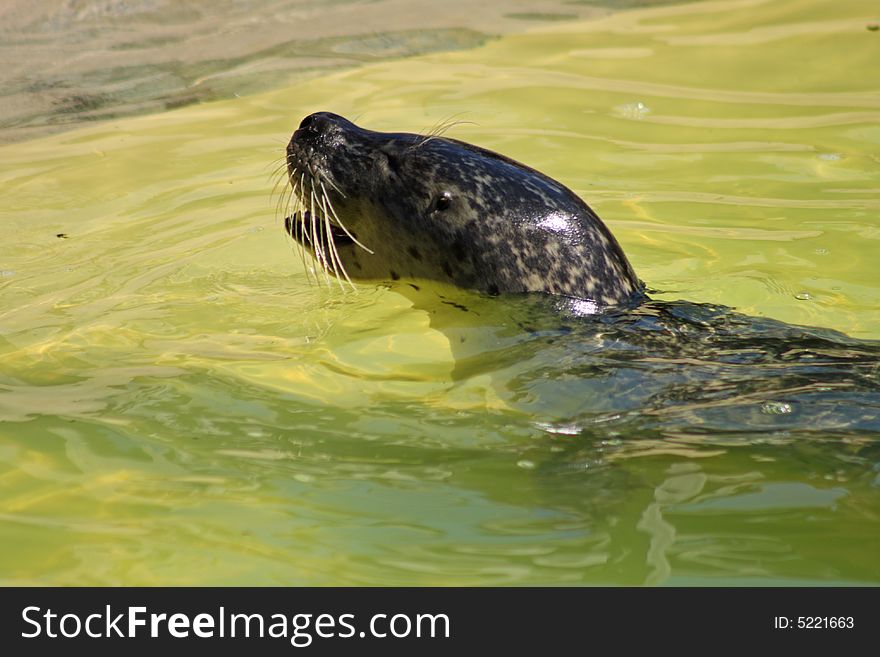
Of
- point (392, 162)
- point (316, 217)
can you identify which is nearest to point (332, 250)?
point (316, 217)

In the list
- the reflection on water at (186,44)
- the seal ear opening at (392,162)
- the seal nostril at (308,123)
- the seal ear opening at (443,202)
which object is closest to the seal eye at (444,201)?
the seal ear opening at (443,202)

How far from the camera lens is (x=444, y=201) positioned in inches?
165

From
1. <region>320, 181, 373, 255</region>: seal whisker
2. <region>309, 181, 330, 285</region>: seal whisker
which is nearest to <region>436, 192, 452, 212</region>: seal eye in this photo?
<region>320, 181, 373, 255</region>: seal whisker

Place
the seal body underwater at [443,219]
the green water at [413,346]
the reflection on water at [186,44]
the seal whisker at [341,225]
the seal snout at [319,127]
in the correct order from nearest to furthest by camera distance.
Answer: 1. the green water at [413,346]
2. the seal body underwater at [443,219]
3. the seal whisker at [341,225]
4. the seal snout at [319,127]
5. the reflection on water at [186,44]

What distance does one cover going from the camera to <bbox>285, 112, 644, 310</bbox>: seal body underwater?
163 inches

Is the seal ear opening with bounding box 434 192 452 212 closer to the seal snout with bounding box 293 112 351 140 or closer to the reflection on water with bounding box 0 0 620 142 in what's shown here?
the seal snout with bounding box 293 112 351 140

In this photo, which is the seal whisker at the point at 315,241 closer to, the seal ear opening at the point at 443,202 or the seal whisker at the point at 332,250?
the seal whisker at the point at 332,250

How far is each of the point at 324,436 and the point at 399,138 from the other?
150cm

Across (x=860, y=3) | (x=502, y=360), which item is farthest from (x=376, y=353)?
(x=860, y=3)

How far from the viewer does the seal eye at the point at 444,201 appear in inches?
165

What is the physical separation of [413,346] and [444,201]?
51cm

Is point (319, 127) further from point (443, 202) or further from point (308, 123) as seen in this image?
point (443, 202)
